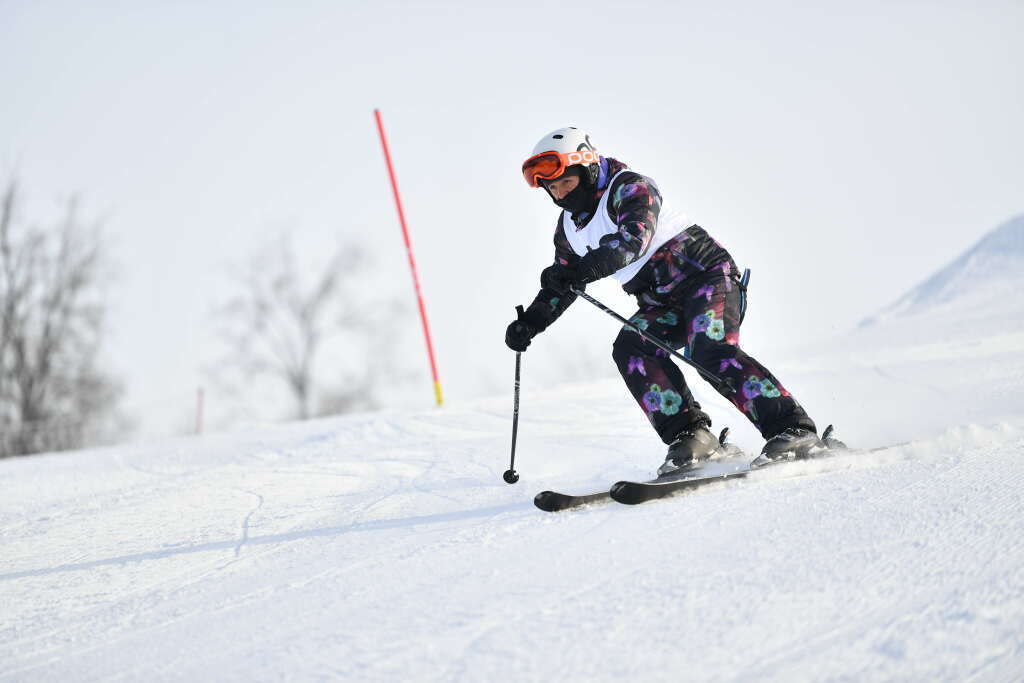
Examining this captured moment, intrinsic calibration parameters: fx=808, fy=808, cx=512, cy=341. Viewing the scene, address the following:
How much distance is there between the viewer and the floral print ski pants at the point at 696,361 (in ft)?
10.5

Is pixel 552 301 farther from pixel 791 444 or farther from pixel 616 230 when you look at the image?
pixel 791 444

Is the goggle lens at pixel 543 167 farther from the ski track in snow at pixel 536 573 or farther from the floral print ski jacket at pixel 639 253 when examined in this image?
the ski track in snow at pixel 536 573

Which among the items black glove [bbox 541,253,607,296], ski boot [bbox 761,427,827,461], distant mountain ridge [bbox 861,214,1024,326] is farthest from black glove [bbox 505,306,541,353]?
distant mountain ridge [bbox 861,214,1024,326]

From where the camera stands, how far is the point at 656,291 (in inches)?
135

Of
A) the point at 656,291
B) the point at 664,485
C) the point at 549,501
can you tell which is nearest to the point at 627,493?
the point at 664,485

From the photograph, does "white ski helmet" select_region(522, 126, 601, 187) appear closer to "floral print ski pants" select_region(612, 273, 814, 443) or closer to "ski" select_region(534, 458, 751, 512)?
"floral print ski pants" select_region(612, 273, 814, 443)

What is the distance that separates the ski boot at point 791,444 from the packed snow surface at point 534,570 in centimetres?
9

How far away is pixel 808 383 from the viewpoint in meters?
6.50

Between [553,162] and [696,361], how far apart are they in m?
1.00

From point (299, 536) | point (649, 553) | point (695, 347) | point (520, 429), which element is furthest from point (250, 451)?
point (649, 553)

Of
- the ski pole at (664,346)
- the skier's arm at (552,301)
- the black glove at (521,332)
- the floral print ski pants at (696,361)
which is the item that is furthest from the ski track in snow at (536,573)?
the skier's arm at (552,301)

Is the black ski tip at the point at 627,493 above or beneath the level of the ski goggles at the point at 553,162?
beneath

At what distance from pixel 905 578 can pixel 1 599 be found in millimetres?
2698

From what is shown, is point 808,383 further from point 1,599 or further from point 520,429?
point 1,599
